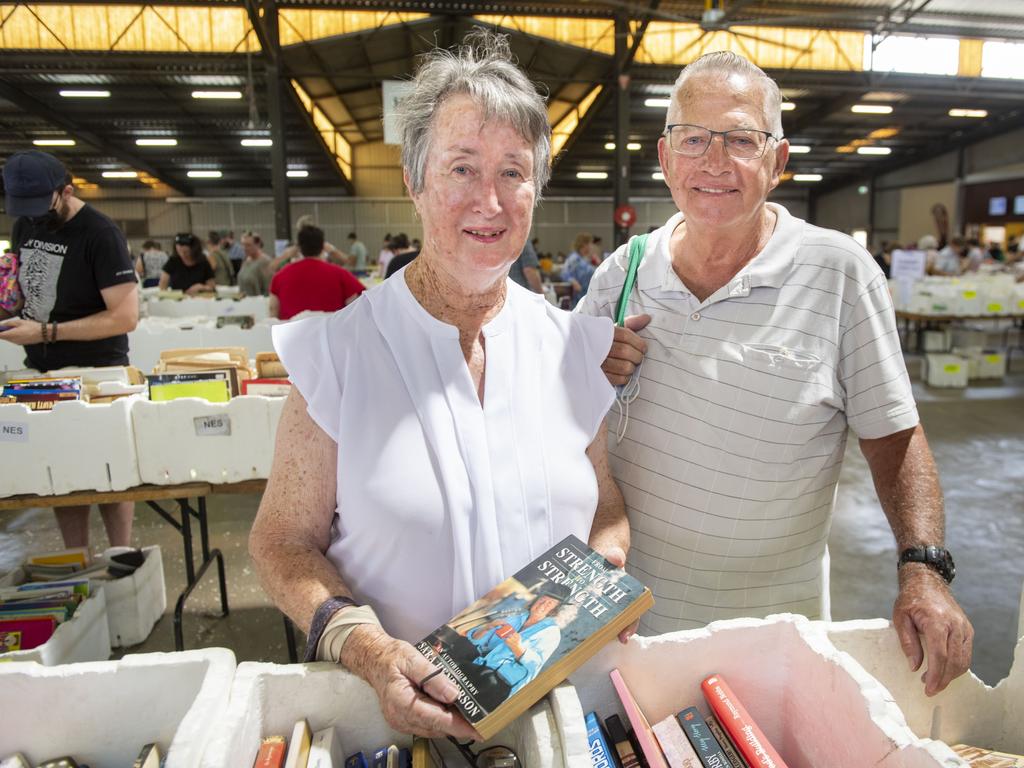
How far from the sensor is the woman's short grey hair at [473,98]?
113 cm

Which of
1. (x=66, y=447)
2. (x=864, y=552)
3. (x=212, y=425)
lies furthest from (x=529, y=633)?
(x=864, y=552)

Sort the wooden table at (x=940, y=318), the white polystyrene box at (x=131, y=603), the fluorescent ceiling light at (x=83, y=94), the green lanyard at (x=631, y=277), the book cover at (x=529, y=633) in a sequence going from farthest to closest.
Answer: the fluorescent ceiling light at (x=83, y=94)
the wooden table at (x=940, y=318)
the white polystyrene box at (x=131, y=603)
the green lanyard at (x=631, y=277)
the book cover at (x=529, y=633)

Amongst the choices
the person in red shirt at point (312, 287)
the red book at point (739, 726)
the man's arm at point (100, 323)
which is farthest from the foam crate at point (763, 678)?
the person in red shirt at point (312, 287)

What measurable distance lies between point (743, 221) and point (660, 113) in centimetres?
1803

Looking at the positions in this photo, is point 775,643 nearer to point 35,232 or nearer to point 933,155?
point 35,232

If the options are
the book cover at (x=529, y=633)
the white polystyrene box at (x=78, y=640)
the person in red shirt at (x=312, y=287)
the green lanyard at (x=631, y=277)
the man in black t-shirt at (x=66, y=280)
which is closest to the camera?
the book cover at (x=529, y=633)

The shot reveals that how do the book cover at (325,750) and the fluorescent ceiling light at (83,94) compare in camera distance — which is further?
the fluorescent ceiling light at (83,94)

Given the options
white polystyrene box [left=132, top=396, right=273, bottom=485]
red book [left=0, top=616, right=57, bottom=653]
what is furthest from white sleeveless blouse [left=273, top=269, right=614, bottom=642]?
red book [left=0, top=616, right=57, bottom=653]

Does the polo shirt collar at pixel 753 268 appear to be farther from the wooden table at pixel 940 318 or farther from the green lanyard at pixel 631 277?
the wooden table at pixel 940 318

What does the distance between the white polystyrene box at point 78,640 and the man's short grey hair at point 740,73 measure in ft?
8.28

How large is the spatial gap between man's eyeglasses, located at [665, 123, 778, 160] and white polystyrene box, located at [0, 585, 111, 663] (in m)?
2.41

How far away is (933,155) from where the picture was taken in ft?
76.7

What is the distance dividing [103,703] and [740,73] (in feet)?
5.29

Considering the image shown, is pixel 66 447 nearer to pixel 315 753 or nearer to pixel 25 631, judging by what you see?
pixel 25 631
